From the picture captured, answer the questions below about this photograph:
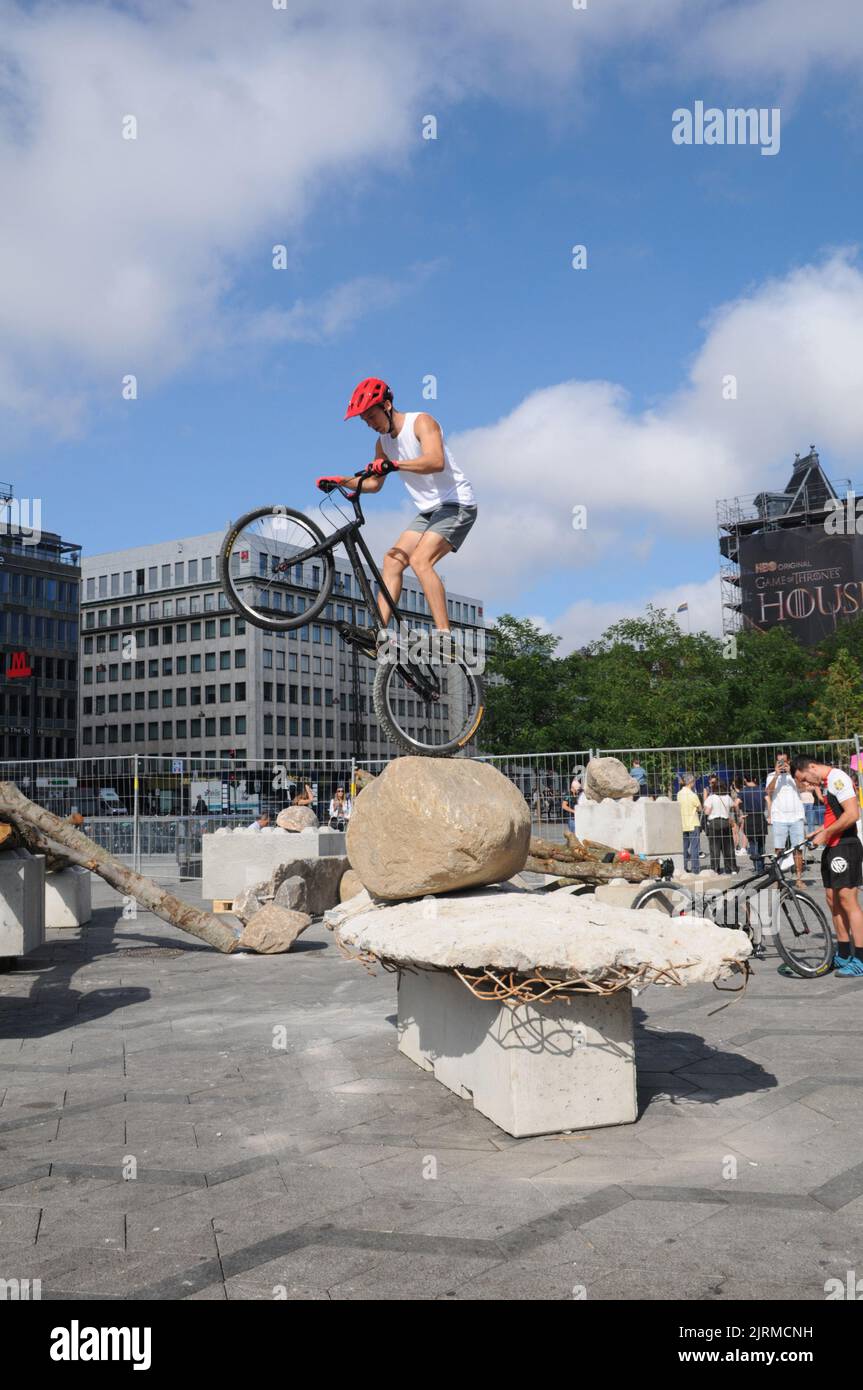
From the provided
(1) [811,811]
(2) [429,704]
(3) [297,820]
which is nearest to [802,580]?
(1) [811,811]

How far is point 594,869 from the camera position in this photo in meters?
12.8

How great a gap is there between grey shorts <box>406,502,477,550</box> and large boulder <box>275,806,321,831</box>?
11738mm

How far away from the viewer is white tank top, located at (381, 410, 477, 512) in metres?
6.44

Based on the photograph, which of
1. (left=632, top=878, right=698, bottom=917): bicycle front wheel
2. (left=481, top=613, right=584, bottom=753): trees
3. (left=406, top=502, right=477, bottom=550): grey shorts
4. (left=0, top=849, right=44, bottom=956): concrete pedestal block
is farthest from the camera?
(left=481, top=613, right=584, bottom=753): trees

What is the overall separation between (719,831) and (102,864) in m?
11.5

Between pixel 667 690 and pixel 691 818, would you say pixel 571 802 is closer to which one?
pixel 691 818

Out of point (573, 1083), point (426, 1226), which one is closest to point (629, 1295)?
point (426, 1226)

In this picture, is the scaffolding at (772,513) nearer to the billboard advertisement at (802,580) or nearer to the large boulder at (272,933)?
the billboard advertisement at (802,580)

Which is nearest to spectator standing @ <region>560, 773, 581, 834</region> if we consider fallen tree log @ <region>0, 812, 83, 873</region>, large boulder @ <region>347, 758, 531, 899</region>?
fallen tree log @ <region>0, 812, 83, 873</region>

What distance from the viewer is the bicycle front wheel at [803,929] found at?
33.4 feet

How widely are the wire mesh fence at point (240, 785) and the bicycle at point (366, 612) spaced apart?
10.9 m

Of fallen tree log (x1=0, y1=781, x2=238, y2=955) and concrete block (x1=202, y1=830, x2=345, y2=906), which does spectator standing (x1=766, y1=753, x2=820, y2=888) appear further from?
fallen tree log (x1=0, y1=781, x2=238, y2=955)

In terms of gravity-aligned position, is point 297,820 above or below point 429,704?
below

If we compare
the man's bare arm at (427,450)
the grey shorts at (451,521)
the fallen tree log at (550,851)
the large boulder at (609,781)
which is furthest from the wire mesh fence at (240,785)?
the man's bare arm at (427,450)
